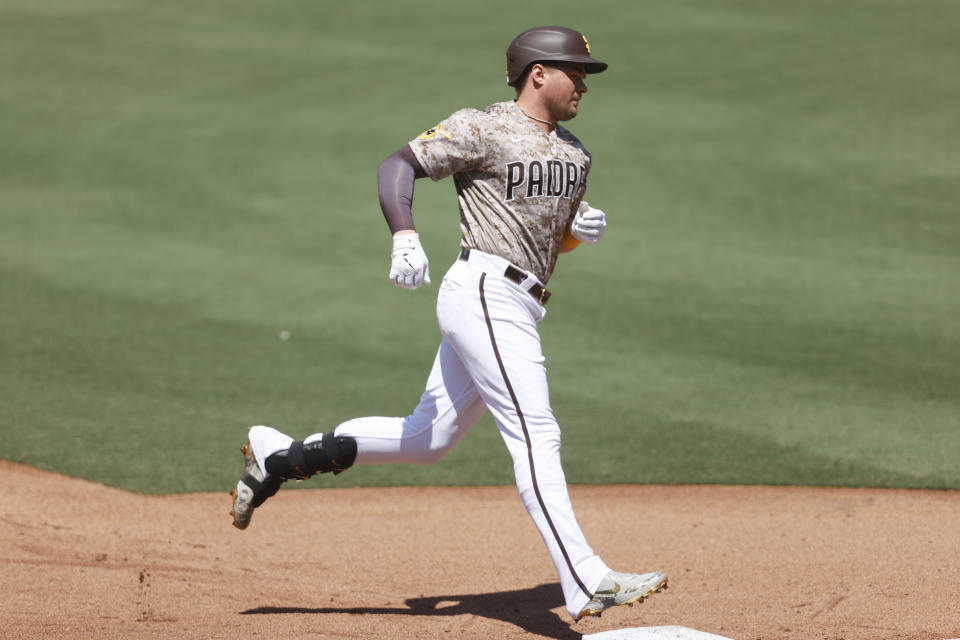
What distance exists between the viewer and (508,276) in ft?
15.3

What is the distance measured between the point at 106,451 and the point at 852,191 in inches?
402

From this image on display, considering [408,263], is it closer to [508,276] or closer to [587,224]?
[508,276]

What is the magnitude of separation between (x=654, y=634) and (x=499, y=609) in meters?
0.91

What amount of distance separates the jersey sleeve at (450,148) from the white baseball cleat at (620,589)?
5.55ft

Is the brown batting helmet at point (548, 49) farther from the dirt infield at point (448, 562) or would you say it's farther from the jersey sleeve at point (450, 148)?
the dirt infield at point (448, 562)

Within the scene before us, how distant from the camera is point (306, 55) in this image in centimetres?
2011

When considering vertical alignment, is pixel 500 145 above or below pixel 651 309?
above

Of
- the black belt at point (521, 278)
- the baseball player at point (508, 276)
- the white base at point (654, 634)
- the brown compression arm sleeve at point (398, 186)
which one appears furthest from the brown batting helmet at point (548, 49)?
the white base at point (654, 634)

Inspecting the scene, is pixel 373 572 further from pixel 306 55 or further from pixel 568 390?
pixel 306 55

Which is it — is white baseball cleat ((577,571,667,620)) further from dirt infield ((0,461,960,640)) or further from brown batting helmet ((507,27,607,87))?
brown batting helmet ((507,27,607,87))

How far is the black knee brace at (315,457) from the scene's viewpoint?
5.05m

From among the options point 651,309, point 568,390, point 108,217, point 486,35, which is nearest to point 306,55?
point 486,35

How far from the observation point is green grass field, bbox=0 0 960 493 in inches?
319

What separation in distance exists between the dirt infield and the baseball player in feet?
2.14
